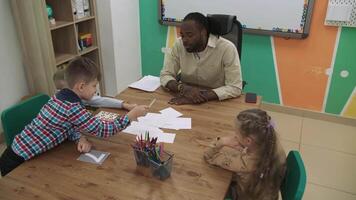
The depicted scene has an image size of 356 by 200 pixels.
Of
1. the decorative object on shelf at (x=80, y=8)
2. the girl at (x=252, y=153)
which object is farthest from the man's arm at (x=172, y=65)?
the decorative object on shelf at (x=80, y=8)

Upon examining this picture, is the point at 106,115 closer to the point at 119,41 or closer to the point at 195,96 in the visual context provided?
the point at 195,96

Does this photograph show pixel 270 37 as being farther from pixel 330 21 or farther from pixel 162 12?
pixel 162 12

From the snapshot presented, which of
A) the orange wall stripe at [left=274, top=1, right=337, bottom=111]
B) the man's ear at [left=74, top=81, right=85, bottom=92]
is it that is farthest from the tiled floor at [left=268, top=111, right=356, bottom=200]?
the man's ear at [left=74, top=81, right=85, bottom=92]

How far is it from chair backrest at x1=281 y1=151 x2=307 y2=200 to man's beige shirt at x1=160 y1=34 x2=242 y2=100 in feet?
2.37

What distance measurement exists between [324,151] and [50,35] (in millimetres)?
2776

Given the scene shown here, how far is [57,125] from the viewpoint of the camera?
1.50m

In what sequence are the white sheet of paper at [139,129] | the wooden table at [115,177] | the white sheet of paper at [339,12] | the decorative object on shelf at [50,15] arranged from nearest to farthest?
the wooden table at [115,177]
the white sheet of paper at [139,129]
the white sheet of paper at [339,12]
the decorative object on shelf at [50,15]

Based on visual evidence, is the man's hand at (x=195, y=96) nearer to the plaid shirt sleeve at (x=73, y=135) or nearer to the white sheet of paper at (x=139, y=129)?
the white sheet of paper at (x=139, y=129)

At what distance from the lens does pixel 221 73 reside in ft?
7.68

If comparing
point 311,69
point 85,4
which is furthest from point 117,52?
point 311,69

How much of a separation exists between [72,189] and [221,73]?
144cm

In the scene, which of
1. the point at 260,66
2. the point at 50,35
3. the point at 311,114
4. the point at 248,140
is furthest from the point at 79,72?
the point at 311,114

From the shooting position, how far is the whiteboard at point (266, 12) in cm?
311

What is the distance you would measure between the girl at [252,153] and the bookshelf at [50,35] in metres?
2.06
